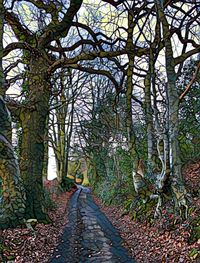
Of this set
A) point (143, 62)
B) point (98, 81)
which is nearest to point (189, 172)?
point (143, 62)

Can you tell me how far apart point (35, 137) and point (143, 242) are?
4795mm

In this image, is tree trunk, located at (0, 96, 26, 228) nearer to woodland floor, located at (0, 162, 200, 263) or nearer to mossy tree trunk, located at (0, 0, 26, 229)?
mossy tree trunk, located at (0, 0, 26, 229)

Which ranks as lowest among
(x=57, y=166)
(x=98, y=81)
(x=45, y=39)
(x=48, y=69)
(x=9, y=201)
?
(x=9, y=201)

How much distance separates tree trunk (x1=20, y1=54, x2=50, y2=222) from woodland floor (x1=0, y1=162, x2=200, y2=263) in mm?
826

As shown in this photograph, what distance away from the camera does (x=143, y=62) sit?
1308 centimetres

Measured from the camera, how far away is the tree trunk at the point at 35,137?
9797 millimetres

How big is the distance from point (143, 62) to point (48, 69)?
14.4 ft

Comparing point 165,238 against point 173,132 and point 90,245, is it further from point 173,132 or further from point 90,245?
point 173,132

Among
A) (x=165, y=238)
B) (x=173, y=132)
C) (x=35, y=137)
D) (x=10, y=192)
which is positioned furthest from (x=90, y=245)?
(x=35, y=137)

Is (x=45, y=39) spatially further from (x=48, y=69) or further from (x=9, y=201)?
(x=9, y=201)

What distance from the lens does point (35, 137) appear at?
10.3 metres

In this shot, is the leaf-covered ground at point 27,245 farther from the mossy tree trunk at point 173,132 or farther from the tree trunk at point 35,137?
the mossy tree trunk at point 173,132

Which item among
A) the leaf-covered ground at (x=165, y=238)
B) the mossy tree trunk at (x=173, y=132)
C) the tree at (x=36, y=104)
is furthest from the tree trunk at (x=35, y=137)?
the mossy tree trunk at (x=173, y=132)

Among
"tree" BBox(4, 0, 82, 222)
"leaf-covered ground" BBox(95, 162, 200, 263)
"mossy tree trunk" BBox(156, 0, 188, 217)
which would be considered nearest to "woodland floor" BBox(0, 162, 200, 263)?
"leaf-covered ground" BBox(95, 162, 200, 263)
